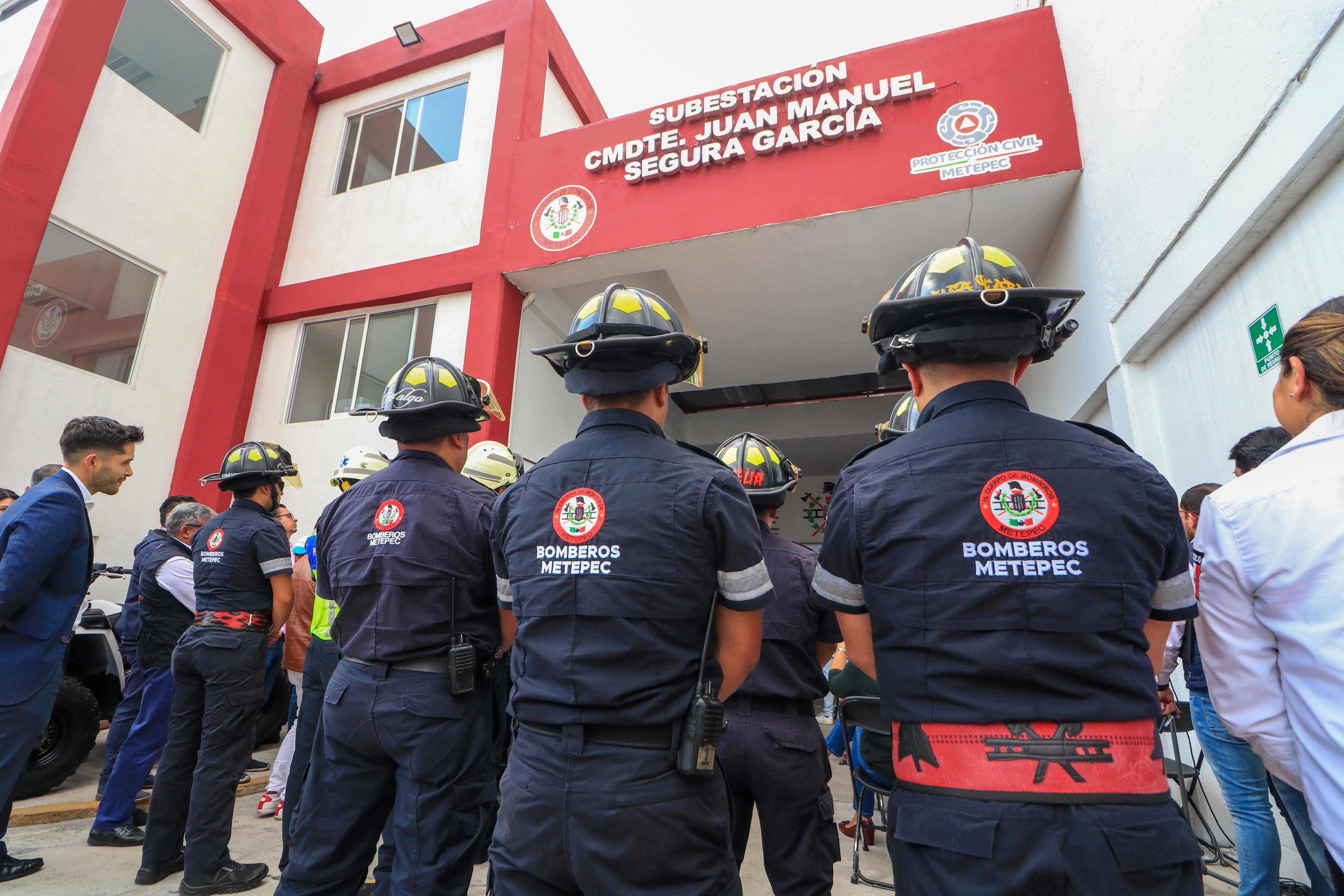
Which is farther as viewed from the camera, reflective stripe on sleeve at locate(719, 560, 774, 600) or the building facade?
the building facade

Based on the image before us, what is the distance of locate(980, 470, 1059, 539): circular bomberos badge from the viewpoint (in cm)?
137

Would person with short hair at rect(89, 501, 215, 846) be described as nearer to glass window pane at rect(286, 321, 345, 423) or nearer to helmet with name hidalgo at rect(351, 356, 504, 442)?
helmet with name hidalgo at rect(351, 356, 504, 442)

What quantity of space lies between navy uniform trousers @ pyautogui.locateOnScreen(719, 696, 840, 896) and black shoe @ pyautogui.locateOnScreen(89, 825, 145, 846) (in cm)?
366

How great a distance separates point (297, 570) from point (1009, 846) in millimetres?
5050

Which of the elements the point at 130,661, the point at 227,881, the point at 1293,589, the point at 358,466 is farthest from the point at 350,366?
the point at 1293,589

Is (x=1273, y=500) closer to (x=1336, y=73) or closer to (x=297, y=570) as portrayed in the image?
(x=1336, y=73)

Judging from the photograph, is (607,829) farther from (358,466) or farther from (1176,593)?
(358,466)

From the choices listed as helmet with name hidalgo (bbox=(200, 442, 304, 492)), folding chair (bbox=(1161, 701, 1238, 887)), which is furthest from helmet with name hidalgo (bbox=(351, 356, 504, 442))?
folding chair (bbox=(1161, 701, 1238, 887))

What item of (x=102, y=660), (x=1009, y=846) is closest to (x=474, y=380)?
(x=1009, y=846)

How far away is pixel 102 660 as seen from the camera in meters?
5.23

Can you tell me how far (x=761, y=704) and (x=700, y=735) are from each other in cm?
110

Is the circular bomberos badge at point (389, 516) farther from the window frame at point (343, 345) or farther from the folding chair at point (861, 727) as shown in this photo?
the window frame at point (343, 345)

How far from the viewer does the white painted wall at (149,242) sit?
680 centimetres

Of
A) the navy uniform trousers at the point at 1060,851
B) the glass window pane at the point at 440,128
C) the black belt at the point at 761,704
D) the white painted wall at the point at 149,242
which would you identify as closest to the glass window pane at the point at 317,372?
the white painted wall at the point at 149,242
